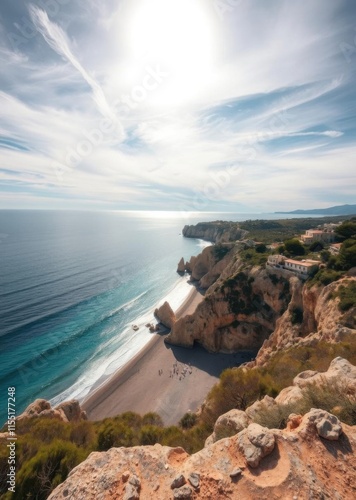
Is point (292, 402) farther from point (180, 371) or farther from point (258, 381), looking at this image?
point (180, 371)

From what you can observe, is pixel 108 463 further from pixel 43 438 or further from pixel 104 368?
pixel 104 368

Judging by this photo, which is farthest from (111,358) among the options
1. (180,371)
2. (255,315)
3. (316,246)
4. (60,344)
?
(316,246)

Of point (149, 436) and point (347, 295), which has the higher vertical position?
point (347, 295)

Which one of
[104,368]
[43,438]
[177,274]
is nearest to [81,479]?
[43,438]

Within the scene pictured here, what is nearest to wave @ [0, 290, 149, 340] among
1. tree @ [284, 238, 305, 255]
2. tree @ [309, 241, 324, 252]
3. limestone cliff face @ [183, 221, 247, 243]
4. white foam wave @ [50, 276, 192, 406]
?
white foam wave @ [50, 276, 192, 406]

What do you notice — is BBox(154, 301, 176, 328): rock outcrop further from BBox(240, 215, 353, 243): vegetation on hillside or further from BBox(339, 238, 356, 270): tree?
BBox(240, 215, 353, 243): vegetation on hillside

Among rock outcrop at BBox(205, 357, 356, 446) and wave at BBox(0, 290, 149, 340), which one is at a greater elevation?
rock outcrop at BBox(205, 357, 356, 446)
